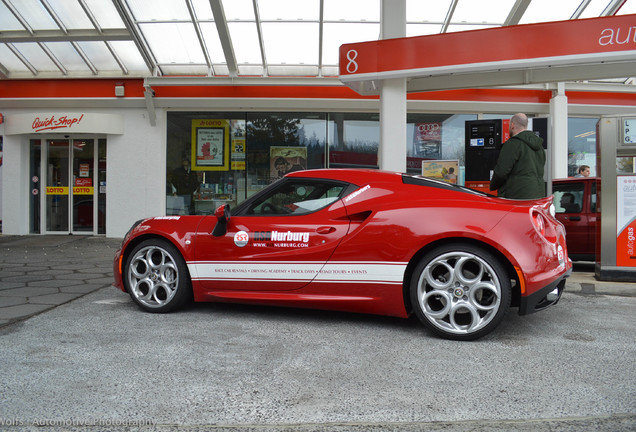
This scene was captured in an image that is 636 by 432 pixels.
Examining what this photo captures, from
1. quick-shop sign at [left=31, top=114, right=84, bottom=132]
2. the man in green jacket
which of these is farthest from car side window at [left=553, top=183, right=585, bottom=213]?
quick-shop sign at [left=31, top=114, right=84, bottom=132]

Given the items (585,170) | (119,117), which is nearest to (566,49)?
(585,170)

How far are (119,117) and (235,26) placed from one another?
3734 millimetres

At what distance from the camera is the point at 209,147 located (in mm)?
12094

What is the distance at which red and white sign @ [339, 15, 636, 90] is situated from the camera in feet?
20.1

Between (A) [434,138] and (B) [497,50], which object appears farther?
(A) [434,138]

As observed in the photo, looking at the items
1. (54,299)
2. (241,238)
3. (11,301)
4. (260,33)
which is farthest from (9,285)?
(260,33)

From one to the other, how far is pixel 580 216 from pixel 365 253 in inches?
196

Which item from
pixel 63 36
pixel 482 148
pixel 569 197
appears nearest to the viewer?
pixel 482 148

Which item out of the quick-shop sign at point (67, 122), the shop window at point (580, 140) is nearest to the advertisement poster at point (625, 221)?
the shop window at point (580, 140)

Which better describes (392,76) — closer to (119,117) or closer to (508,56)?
(508,56)

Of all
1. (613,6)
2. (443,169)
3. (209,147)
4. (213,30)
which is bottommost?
(443,169)

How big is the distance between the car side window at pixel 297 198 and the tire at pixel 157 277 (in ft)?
2.59

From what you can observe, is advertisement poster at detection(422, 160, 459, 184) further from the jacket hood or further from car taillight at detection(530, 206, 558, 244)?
car taillight at detection(530, 206, 558, 244)

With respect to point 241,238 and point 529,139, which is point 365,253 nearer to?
point 241,238
